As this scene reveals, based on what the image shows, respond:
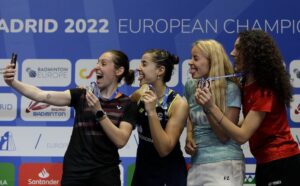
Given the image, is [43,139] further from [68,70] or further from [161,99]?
[161,99]

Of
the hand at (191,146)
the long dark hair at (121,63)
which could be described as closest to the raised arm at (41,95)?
the long dark hair at (121,63)

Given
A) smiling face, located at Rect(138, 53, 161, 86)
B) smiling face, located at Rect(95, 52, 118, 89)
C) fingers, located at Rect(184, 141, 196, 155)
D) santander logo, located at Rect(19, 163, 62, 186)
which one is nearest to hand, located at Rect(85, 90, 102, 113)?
smiling face, located at Rect(95, 52, 118, 89)

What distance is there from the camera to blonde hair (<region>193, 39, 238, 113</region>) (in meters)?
2.03

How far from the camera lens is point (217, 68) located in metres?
2.06

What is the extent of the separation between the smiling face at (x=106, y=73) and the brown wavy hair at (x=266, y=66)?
663 millimetres

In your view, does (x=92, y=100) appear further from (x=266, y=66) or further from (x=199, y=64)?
(x=266, y=66)

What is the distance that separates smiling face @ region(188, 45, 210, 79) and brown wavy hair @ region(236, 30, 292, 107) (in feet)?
0.61

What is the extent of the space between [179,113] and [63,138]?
1.18 meters

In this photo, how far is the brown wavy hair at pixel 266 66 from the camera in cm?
195

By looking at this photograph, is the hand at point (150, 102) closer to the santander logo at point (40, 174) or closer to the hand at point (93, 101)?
the hand at point (93, 101)

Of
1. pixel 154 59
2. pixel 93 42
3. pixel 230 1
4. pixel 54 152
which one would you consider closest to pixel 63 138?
pixel 54 152

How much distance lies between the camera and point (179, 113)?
85.7 inches

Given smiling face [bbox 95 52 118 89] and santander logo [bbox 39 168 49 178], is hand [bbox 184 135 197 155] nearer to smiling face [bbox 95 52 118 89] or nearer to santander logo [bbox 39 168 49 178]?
smiling face [bbox 95 52 118 89]

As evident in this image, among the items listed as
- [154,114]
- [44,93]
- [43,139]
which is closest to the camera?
[154,114]
